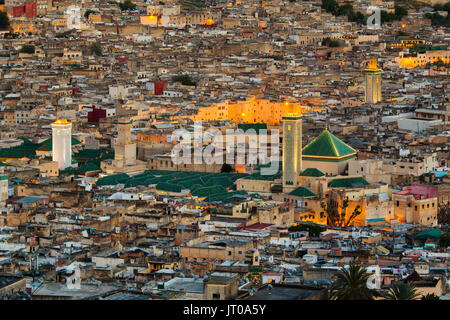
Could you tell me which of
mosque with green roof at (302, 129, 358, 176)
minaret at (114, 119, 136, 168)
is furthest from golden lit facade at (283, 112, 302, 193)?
minaret at (114, 119, 136, 168)

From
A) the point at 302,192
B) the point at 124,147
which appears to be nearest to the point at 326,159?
the point at 302,192

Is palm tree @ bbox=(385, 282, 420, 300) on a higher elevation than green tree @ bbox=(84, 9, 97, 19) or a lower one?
lower

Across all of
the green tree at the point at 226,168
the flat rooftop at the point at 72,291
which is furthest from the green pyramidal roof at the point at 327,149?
the flat rooftop at the point at 72,291

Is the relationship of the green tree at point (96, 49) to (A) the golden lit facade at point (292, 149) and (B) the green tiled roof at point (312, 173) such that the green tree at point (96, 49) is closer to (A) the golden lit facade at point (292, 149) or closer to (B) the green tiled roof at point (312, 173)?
(A) the golden lit facade at point (292, 149)

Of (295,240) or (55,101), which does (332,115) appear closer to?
(55,101)

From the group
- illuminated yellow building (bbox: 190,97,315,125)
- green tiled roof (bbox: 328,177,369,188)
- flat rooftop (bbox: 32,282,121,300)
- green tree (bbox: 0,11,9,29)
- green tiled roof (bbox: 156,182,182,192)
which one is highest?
green tree (bbox: 0,11,9,29)

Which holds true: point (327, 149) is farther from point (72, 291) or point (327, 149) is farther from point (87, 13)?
point (87, 13)

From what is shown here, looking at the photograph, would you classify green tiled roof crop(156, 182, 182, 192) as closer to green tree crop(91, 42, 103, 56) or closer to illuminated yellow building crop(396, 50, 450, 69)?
illuminated yellow building crop(396, 50, 450, 69)
